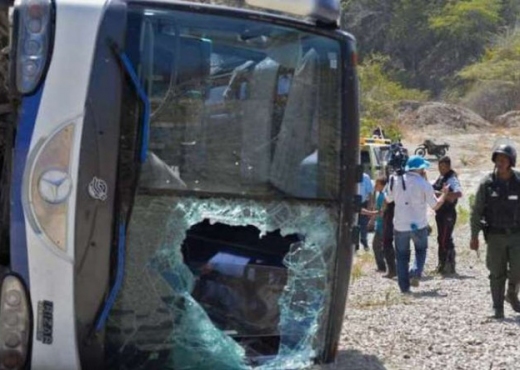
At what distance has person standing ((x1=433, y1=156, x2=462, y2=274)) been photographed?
13.3m

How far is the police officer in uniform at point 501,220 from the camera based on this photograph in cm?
955

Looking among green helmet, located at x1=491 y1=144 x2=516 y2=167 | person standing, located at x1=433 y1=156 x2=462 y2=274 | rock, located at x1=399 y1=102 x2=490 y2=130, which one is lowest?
person standing, located at x1=433 y1=156 x2=462 y2=274

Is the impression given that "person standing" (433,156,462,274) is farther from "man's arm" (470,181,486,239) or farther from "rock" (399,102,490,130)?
"rock" (399,102,490,130)

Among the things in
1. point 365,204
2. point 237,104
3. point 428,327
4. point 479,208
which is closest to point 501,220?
point 479,208

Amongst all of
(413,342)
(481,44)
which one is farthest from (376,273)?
(481,44)

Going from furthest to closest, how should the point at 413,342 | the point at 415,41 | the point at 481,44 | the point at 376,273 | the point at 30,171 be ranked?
the point at 415,41, the point at 481,44, the point at 376,273, the point at 413,342, the point at 30,171

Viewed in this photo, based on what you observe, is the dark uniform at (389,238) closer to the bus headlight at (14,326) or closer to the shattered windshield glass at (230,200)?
the shattered windshield glass at (230,200)

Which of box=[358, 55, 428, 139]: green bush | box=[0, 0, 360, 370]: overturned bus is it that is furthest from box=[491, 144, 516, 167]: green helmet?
box=[358, 55, 428, 139]: green bush

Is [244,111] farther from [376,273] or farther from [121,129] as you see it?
[376,273]

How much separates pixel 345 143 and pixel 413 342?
275cm

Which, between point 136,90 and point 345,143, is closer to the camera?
point 136,90

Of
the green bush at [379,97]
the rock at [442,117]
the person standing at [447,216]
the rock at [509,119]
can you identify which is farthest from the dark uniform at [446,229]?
the rock at [509,119]

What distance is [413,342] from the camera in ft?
27.3

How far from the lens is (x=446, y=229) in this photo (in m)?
13.6
